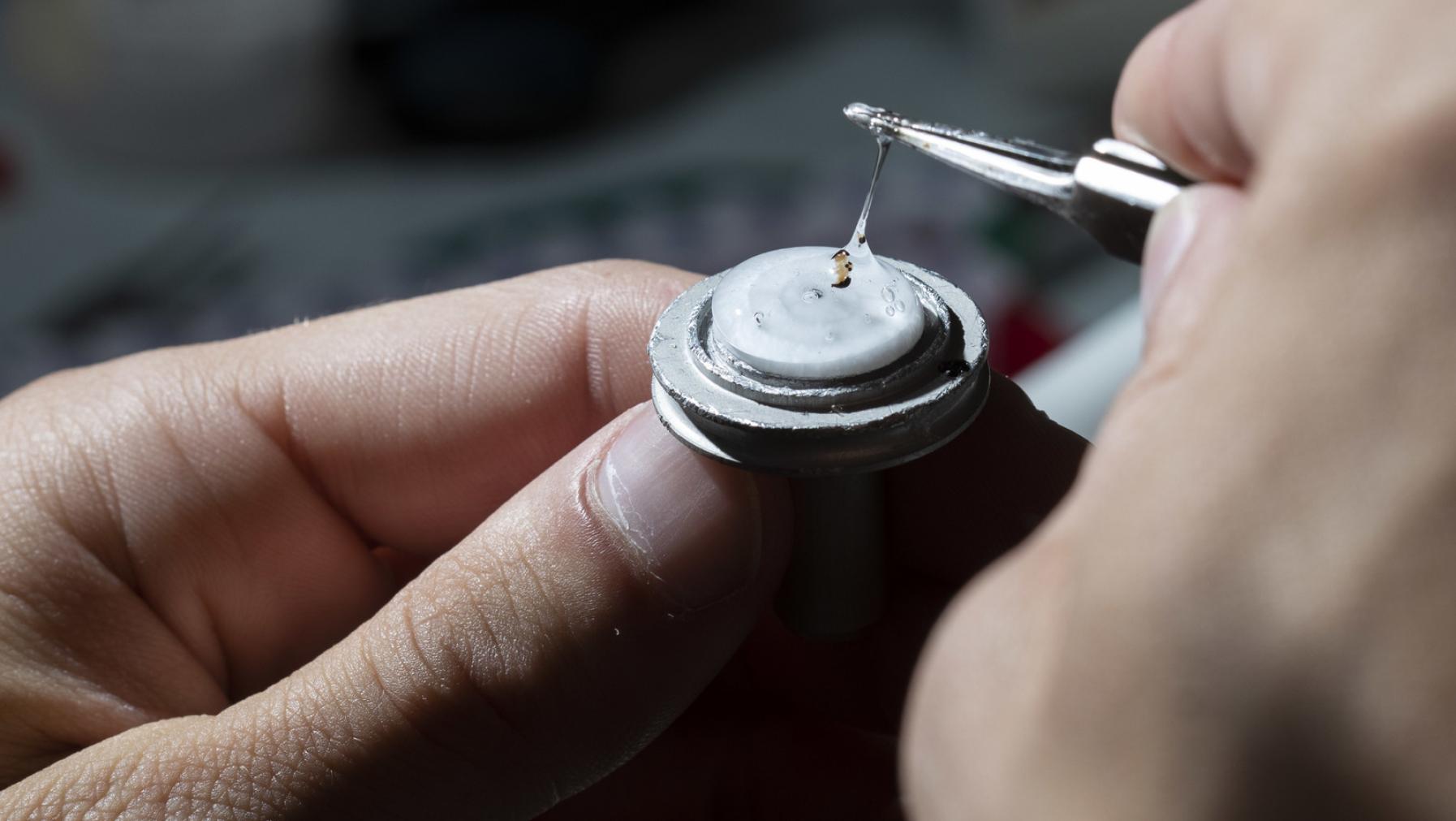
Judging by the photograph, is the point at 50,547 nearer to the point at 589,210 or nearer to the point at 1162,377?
the point at 1162,377

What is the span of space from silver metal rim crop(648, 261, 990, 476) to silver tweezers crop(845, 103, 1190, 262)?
0.27 ft

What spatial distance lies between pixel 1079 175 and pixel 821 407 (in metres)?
0.16

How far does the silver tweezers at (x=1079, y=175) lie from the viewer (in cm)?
56

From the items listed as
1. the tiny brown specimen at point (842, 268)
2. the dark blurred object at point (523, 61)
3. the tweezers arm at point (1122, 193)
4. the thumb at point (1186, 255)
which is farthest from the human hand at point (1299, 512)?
the dark blurred object at point (523, 61)

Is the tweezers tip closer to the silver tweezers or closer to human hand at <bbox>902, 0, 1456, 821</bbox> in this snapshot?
the silver tweezers

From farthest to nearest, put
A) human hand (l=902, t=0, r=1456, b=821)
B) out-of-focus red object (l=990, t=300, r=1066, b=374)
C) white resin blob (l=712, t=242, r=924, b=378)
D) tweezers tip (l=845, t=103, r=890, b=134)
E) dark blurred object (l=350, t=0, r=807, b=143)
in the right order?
dark blurred object (l=350, t=0, r=807, b=143) < out-of-focus red object (l=990, t=300, r=1066, b=374) < tweezers tip (l=845, t=103, r=890, b=134) < white resin blob (l=712, t=242, r=924, b=378) < human hand (l=902, t=0, r=1456, b=821)

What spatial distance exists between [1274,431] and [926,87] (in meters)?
1.74

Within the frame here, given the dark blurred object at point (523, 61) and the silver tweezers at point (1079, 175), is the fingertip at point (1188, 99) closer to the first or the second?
the silver tweezers at point (1079, 175)

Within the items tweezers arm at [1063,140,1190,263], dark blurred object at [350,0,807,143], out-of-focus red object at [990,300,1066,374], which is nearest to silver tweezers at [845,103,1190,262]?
tweezers arm at [1063,140,1190,263]

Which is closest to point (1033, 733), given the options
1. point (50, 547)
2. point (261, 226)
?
point (50, 547)

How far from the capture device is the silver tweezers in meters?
0.56

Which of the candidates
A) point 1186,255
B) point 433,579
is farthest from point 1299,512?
point 433,579

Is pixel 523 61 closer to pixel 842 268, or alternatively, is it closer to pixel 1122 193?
pixel 842 268

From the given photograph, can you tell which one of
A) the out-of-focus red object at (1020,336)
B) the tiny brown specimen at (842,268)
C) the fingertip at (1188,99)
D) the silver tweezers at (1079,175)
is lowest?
the out-of-focus red object at (1020,336)
